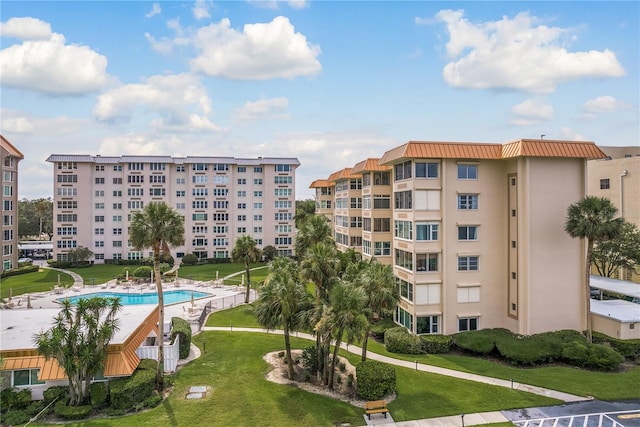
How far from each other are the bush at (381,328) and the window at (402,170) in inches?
489

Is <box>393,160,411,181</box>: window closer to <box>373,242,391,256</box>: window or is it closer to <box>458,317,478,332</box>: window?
A: <box>373,242,391,256</box>: window

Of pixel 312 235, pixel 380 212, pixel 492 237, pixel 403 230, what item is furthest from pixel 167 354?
pixel 492 237

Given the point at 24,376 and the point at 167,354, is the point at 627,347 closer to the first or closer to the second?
the point at 167,354

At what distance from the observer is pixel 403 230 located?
34000mm

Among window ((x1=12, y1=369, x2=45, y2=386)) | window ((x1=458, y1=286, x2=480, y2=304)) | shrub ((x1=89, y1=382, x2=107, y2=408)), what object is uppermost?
window ((x1=458, y1=286, x2=480, y2=304))

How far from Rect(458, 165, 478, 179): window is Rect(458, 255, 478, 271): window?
646cm

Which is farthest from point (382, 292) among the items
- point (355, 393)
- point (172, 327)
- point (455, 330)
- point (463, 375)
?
point (172, 327)

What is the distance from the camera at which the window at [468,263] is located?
3241 cm

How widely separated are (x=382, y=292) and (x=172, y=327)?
16494 mm

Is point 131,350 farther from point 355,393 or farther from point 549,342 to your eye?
point 549,342

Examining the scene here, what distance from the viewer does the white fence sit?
81.7 ft

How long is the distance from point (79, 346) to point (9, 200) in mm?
52243

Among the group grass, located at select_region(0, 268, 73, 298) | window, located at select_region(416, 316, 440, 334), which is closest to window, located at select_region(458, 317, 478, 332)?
window, located at select_region(416, 316, 440, 334)

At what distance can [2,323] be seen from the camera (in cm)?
2680
